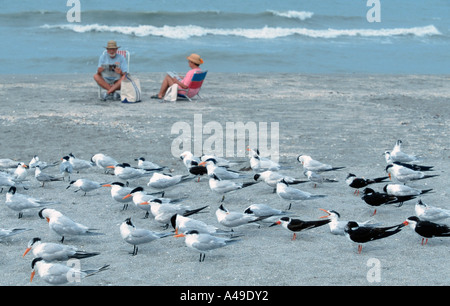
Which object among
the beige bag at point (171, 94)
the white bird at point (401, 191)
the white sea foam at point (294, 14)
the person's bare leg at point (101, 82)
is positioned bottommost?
the white bird at point (401, 191)

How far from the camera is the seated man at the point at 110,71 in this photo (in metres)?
12.7

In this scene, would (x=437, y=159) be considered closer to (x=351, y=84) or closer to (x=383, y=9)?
(x=351, y=84)

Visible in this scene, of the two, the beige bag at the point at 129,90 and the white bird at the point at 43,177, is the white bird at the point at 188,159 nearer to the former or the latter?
the white bird at the point at 43,177

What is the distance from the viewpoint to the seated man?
1274 cm

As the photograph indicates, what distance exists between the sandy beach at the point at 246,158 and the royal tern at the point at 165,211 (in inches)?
7.7

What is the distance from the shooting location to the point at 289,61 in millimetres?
20703

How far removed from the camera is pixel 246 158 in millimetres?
9227

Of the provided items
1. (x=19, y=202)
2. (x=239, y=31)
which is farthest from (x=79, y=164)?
(x=239, y=31)

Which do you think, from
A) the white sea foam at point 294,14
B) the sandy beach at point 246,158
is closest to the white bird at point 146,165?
the sandy beach at point 246,158

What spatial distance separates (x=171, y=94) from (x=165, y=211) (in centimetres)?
669

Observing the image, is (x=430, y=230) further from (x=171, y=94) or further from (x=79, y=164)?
(x=171, y=94)

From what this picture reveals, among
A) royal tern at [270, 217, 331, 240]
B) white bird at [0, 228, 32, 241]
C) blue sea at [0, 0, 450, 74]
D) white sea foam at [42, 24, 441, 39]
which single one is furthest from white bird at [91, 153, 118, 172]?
white sea foam at [42, 24, 441, 39]

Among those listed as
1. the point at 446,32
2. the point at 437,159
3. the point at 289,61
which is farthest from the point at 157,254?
the point at 446,32

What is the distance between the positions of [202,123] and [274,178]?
12.5 ft
